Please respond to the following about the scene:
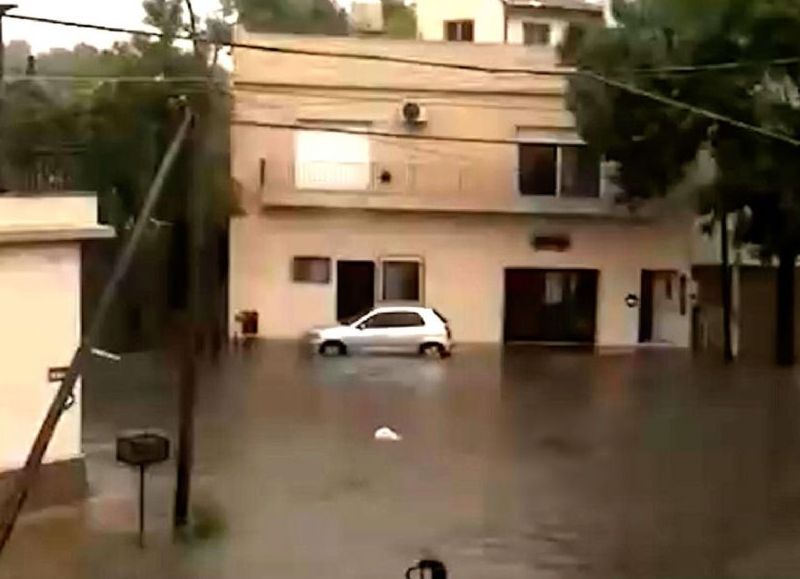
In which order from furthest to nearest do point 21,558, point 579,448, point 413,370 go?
point 413,370 → point 579,448 → point 21,558

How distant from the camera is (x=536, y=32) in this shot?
154ft

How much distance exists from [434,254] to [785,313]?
345 inches

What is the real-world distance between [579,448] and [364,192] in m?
20.4

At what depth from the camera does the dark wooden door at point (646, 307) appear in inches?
1705

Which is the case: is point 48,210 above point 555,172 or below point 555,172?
below

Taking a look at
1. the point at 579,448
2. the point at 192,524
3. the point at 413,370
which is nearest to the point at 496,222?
the point at 413,370

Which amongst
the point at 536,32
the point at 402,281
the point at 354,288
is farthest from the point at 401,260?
the point at 536,32

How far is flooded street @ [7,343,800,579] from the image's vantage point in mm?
15859

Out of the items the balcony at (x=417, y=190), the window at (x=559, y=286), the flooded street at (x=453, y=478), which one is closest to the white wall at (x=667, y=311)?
the window at (x=559, y=286)

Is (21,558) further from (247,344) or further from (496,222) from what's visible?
(496,222)

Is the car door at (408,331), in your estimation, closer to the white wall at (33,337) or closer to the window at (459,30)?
the window at (459,30)

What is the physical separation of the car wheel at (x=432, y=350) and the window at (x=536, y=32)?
1073cm

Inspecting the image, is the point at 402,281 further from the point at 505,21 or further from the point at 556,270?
the point at 505,21

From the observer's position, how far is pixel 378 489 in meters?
19.7
